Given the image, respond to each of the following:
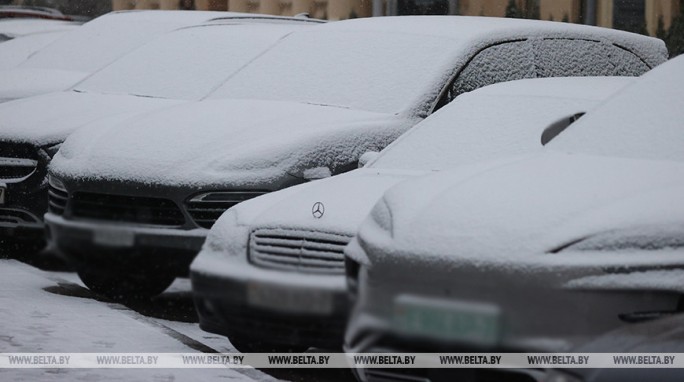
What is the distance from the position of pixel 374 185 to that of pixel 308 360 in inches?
31.7

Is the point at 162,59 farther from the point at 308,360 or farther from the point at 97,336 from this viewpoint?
the point at 308,360

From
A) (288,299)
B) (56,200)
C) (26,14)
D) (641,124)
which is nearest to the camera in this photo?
(641,124)

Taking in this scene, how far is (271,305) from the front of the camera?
21.5 feet

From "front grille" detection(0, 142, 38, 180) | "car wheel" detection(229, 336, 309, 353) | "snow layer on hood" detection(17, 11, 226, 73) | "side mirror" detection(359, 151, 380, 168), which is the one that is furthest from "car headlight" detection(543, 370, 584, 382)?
"snow layer on hood" detection(17, 11, 226, 73)

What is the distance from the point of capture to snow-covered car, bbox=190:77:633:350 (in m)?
6.50

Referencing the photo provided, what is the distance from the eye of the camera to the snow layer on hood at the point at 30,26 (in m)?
17.1

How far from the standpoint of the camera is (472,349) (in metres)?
4.95

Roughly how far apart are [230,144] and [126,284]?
3.72 ft

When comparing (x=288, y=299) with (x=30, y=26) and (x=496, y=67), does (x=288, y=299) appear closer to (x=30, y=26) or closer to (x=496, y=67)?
(x=496, y=67)

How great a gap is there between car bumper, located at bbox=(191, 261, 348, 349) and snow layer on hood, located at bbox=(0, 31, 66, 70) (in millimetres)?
8487

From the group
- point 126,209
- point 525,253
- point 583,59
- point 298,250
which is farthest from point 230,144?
point 525,253

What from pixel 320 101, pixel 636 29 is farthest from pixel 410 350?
pixel 636 29

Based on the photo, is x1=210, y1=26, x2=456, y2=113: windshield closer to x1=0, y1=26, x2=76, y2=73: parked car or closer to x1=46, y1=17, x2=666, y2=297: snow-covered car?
x1=46, y1=17, x2=666, y2=297: snow-covered car

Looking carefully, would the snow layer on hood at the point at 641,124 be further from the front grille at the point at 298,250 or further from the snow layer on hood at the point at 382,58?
the snow layer on hood at the point at 382,58
